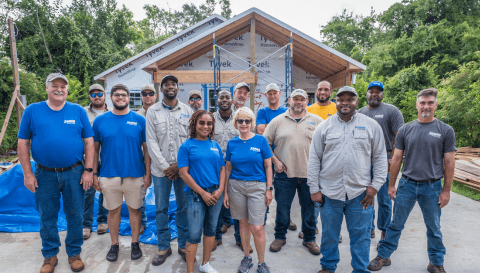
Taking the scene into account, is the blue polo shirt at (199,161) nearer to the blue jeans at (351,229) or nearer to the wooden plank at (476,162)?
the blue jeans at (351,229)

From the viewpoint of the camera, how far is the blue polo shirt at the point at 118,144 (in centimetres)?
338

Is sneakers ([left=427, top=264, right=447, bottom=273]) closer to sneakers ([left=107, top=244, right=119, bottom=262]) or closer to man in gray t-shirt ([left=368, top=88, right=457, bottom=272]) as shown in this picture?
man in gray t-shirt ([left=368, top=88, right=457, bottom=272])

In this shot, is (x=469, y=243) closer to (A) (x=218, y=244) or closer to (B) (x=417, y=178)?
(B) (x=417, y=178)

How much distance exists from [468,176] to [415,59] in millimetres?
17067

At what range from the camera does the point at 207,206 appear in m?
3.10

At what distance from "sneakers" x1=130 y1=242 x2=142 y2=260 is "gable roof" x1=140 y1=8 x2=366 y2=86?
6.31 meters

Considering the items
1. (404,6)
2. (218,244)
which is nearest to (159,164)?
(218,244)

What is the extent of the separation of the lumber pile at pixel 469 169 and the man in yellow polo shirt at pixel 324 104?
4.71 metres

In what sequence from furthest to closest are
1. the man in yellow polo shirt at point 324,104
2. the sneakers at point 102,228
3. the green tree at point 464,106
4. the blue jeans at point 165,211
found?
the green tree at point 464,106, the man in yellow polo shirt at point 324,104, the sneakers at point 102,228, the blue jeans at point 165,211

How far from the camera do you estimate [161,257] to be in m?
3.44

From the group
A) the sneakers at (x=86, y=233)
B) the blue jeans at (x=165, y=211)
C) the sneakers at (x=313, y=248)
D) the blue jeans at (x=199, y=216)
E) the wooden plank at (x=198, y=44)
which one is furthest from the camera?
the wooden plank at (x=198, y=44)

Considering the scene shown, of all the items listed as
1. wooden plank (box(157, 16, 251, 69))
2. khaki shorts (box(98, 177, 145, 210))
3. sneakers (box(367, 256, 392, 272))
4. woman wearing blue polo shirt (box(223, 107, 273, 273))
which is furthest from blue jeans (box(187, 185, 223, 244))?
wooden plank (box(157, 16, 251, 69))

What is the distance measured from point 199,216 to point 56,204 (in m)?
1.76

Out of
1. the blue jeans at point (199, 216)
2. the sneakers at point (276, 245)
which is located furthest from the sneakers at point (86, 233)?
the sneakers at point (276, 245)
